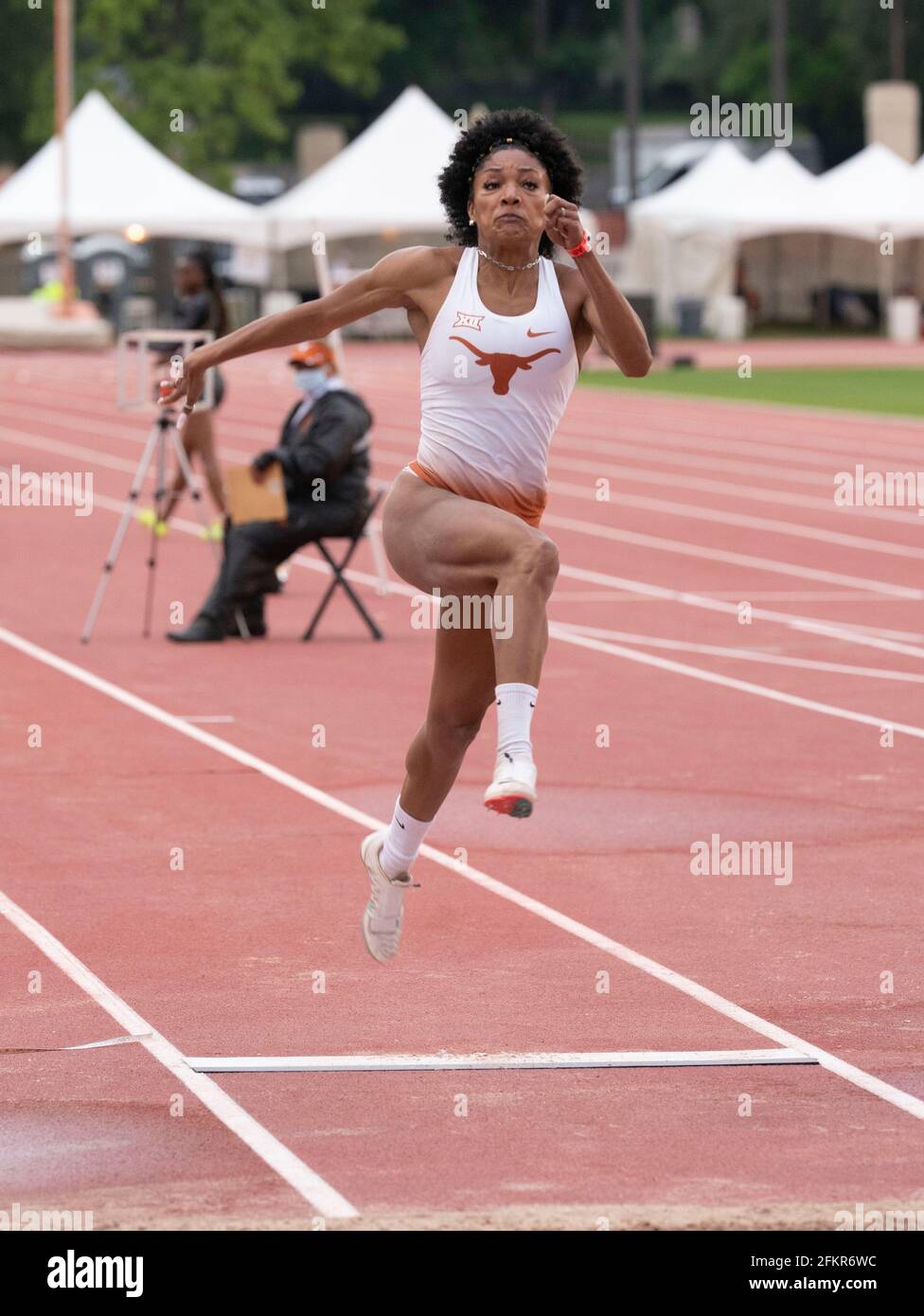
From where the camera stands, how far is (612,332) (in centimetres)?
624

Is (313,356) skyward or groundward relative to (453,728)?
skyward

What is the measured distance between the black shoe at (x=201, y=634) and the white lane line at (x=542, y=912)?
3.37ft

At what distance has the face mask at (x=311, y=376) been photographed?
14.9 m

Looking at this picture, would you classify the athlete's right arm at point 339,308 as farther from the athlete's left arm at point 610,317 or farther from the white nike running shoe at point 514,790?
the white nike running shoe at point 514,790

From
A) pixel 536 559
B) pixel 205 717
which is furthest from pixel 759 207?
pixel 536 559

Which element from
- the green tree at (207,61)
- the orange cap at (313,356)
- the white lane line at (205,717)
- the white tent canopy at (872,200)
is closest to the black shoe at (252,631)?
the orange cap at (313,356)

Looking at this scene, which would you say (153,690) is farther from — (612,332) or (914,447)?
(914,447)

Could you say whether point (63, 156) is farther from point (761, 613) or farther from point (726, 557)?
point (761, 613)

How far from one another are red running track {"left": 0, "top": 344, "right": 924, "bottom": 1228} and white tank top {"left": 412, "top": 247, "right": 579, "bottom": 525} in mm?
1488

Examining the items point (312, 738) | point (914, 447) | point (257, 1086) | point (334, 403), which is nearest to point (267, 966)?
point (257, 1086)

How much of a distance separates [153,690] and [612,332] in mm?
7147

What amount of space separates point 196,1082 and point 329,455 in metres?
8.75

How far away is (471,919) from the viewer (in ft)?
26.8
